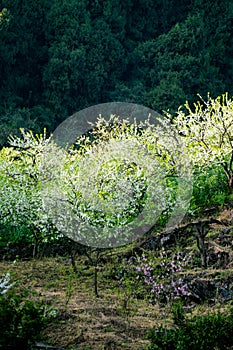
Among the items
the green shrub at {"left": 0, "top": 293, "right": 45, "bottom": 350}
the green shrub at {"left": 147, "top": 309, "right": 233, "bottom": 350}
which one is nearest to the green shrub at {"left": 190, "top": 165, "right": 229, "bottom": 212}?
the green shrub at {"left": 147, "top": 309, "right": 233, "bottom": 350}

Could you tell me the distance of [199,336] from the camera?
5043 mm

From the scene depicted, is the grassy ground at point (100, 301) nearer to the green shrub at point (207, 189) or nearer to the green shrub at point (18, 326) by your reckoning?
the green shrub at point (18, 326)

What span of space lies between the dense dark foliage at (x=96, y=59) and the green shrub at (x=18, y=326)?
21664 millimetres

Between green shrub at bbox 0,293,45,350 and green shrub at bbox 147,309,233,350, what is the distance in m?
1.26

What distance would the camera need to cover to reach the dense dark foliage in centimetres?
2786

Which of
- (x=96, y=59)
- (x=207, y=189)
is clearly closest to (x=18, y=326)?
(x=207, y=189)

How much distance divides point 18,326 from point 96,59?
82.4 feet

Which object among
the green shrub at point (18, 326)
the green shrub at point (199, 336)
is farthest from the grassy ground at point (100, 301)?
the green shrub at point (199, 336)

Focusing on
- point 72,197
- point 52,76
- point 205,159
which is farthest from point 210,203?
point 52,76

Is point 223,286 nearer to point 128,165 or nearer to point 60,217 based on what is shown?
point 60,217

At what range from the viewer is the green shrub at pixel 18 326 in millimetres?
4984

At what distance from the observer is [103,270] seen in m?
10.5

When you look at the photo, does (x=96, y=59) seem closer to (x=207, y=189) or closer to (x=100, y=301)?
(x=207, y=189)

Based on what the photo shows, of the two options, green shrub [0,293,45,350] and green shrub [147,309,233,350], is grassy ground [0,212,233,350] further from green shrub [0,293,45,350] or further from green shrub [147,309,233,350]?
green shrub [147,309,233,350]
